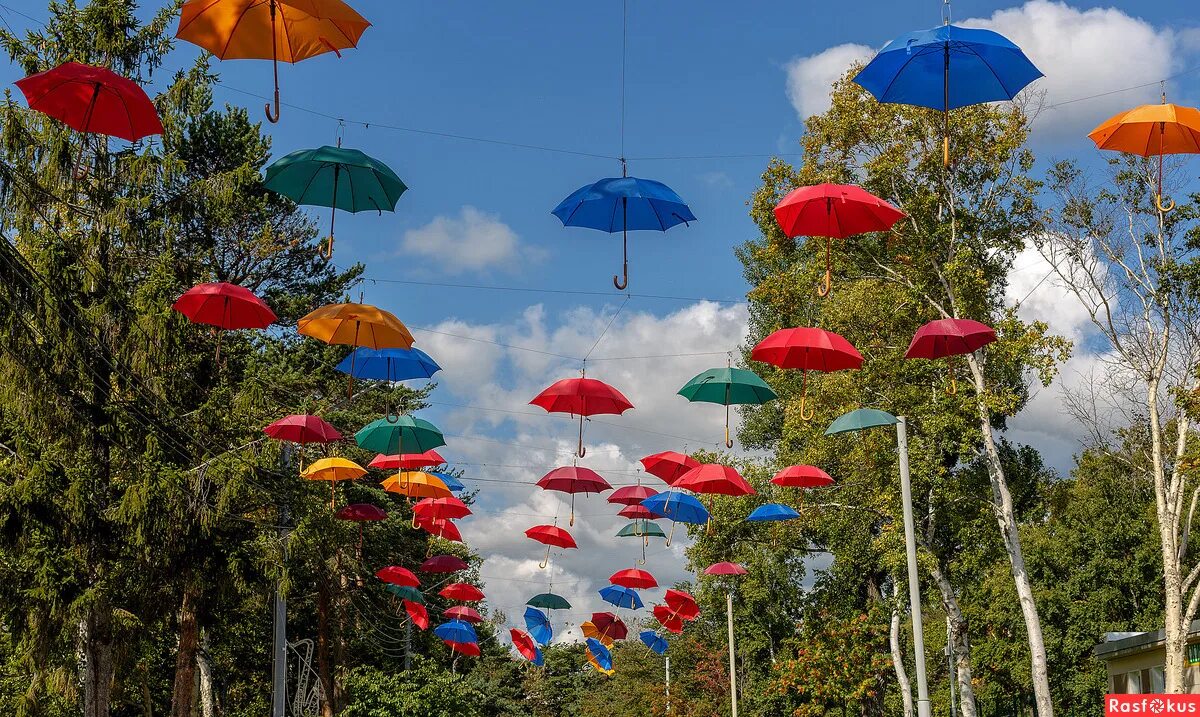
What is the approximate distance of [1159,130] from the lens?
13188 millimetres

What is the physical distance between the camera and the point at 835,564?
114 ft

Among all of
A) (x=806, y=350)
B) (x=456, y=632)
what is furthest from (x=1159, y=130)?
(x=456, y=632)

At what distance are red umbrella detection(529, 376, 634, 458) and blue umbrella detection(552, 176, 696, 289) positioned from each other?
3878 millimetres

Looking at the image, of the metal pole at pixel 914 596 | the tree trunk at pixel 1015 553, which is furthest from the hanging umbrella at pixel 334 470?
the tree trunk at pixel 1015 553

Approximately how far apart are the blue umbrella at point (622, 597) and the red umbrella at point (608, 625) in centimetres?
197

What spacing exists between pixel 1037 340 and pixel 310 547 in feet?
48.1

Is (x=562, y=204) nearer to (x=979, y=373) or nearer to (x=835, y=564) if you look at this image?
(x=979, y=373)

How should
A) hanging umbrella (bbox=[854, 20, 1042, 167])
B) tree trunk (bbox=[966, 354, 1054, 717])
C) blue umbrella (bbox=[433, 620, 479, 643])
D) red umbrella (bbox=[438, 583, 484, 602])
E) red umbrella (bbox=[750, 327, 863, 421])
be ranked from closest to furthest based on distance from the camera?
1. hanging umbrella (bbox=[854, 20, 1042, 167])
2. red umbrella (bbox=[750, 327, 863, 421])
3. tree trunk (bbox=[966, 354, 1054, 717])
4. red umbrella (bbox=[438, 583, 484, 602])
5. blue umbrella (bbox=[433, 620, 479, 643])

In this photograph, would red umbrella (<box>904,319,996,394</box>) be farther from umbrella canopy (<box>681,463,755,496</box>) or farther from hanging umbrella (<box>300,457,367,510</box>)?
hanging umbrella (<box>300,457,367,510</box>)

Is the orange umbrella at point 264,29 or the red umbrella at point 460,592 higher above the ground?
the orange umbrella at point 264,29

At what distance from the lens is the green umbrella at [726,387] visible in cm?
1833

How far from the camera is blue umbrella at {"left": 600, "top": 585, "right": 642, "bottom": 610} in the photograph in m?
32.8

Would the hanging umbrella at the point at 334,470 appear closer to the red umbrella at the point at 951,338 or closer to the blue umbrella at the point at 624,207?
the blue umbrella at the point at 624,207

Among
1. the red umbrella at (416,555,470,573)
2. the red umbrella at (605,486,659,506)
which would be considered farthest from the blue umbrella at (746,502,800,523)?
the red umbrella at (416,555,470,573)
